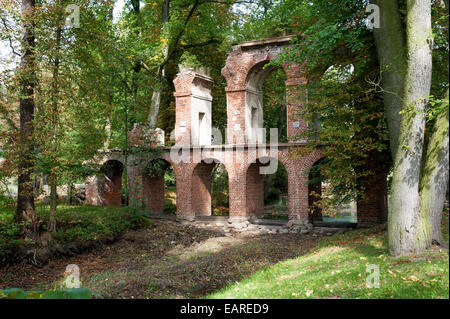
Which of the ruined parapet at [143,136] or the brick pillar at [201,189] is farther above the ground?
the ruined parapet at [143,136]

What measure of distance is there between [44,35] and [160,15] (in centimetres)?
1282

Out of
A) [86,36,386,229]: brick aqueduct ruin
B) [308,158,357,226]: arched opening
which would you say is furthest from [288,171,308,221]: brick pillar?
[308,158,357,226]: arched opening

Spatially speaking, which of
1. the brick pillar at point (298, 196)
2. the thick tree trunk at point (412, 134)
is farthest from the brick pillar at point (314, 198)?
the thick tree trunk at point (412, 134)

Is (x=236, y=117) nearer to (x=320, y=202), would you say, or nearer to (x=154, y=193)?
(x=154, y=193)

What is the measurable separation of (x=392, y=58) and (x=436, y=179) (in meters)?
3.24

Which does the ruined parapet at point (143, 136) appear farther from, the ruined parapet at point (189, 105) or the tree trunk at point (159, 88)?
the ruined parapet at point (189, 105)

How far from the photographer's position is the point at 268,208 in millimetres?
26969

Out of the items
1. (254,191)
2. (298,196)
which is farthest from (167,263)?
(254,191)

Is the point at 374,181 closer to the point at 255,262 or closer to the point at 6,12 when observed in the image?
the point at 255,262

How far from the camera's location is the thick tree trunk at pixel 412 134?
7.32 meters

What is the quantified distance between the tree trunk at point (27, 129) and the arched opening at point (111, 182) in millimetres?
10092

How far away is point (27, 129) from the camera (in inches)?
512

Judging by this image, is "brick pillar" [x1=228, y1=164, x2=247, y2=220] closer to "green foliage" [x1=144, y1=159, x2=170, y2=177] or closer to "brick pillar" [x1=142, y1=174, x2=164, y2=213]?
"green foliage" [x1=144, y1=159, x2=170, y2=177]
